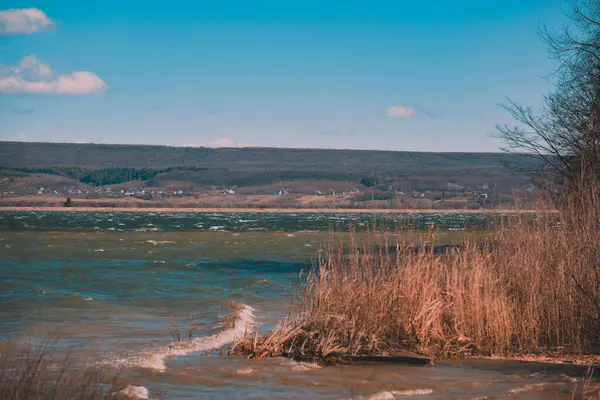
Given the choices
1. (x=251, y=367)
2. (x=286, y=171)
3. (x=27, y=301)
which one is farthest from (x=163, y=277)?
(x=286, y=171)

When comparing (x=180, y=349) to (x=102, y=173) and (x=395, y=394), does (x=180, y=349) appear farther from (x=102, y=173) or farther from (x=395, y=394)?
(x=102, y=173)

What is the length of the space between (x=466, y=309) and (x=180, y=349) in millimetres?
4125

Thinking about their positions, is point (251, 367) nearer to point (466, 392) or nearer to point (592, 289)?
point (466, 392)

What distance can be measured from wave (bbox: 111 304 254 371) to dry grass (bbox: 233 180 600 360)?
103cm

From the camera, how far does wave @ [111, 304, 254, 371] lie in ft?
32.2

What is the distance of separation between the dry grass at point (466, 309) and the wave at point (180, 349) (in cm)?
103

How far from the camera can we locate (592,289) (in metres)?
9.52

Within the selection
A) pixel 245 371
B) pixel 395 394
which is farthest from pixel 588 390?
pixel 245 371

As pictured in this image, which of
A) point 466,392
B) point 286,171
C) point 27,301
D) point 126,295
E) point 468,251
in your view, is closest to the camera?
point 466,392

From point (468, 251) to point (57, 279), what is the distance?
1559 cm

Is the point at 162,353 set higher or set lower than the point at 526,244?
lower

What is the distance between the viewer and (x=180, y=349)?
432 inches

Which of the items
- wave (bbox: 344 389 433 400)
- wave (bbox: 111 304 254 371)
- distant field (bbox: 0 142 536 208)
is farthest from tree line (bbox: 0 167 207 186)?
wave (bbox: 344 389 433 400)

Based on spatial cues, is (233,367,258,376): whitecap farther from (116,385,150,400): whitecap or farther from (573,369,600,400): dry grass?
(573,369,600,400): dry grass
